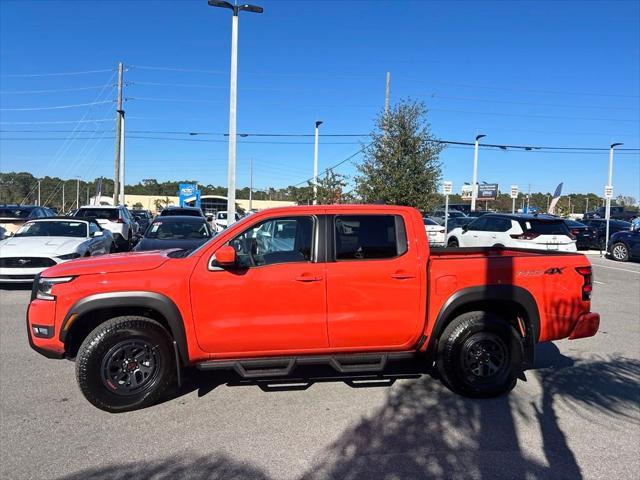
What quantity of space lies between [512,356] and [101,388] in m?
3.79

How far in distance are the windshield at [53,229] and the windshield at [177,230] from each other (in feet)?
4.83

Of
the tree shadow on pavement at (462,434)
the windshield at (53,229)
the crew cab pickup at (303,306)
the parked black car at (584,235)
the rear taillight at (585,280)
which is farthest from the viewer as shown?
the parked black car at (584,235)

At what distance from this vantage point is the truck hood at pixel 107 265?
4375mm

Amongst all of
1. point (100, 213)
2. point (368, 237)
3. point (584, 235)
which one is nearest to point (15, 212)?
point (100, 213)

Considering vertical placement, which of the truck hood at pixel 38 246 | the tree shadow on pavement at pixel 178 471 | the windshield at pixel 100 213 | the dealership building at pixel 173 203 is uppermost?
the dealership building at pixel 173 203

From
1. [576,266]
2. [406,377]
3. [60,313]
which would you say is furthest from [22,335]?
[576,266]

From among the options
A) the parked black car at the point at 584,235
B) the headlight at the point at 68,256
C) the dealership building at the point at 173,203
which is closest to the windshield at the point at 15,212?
the headlight at the point at 68,256

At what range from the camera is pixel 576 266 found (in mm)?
4918

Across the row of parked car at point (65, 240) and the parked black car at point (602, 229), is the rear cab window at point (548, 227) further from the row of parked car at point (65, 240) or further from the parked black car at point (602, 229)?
the parked black car at point (602, 229)

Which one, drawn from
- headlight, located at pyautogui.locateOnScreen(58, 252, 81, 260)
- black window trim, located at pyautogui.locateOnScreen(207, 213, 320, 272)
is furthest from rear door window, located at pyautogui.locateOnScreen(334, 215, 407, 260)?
headlight, located at pyautogui.locateOnScreen(58, 252, 81, 260)

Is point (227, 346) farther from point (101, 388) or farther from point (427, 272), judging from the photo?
point (427, 272)

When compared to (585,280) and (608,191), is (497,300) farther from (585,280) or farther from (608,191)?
(608,191)

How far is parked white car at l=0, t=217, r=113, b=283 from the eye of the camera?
9.55m

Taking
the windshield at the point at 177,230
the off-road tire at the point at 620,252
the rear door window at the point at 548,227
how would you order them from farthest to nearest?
1. the off-road tire at the point at 620,252
2. the rear door window at the point at 548,227
3. the windshield at the point at 177,230
